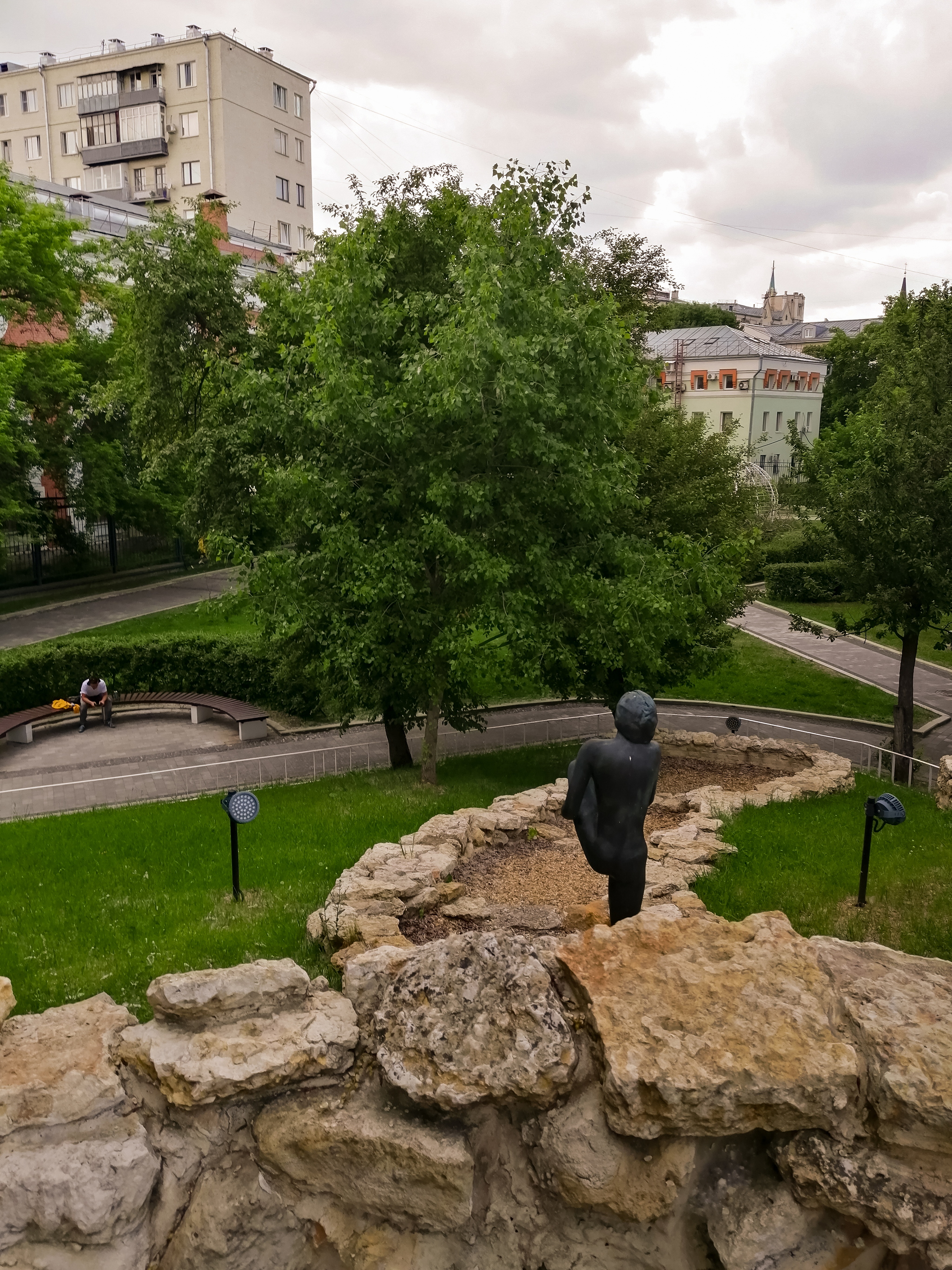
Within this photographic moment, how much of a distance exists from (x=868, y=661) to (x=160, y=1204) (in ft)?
91.3

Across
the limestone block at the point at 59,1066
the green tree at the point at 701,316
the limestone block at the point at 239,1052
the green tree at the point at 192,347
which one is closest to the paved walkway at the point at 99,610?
the green tree at the point at 192,347

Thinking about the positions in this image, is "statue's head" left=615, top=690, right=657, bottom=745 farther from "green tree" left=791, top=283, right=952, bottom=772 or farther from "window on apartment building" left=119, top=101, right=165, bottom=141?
"window on apartment building" left=119, top=101, right=165, bottom=141

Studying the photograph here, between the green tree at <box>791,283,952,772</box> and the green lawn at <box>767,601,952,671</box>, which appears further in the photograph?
the green lawn at <box>767,601,952,671</box>

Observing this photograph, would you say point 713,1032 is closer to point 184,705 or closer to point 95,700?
point 184,705

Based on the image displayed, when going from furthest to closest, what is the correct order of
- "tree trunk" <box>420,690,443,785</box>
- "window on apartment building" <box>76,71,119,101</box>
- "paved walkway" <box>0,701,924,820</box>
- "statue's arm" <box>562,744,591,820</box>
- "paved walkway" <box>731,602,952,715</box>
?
1. "window on apartment building" <box>76,71,119,101</box>
2. "paved walkway" <box>731,602,952,715</box>
3. "paved walkway" <box>0,701,924,820</box>
4. "tree trunk" <box>420,690,443,785</box>
5. "statue's arm" <box>562,744,591,820</box>

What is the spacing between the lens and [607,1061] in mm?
6293

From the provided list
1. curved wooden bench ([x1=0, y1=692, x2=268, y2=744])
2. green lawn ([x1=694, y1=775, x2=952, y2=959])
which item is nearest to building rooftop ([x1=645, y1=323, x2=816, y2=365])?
curved wooden bench ([x1=0, y1=692, x2=268, y2=744])

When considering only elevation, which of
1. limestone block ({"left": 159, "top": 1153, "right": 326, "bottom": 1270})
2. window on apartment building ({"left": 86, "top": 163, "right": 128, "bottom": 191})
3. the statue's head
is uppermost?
window on apartment building ({"left": 86, "top": 163, "right": 128, "bottom": 191})

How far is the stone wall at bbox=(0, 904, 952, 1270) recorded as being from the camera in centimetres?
607

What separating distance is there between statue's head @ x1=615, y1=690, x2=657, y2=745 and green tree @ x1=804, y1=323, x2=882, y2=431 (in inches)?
2186

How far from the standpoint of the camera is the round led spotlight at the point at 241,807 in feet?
32.8

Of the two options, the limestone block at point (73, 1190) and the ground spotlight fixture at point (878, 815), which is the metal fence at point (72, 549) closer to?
the limestone block at point (73, 1190)

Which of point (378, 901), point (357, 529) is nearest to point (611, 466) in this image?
point (357, 529)

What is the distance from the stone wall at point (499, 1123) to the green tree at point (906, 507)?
13204mm
